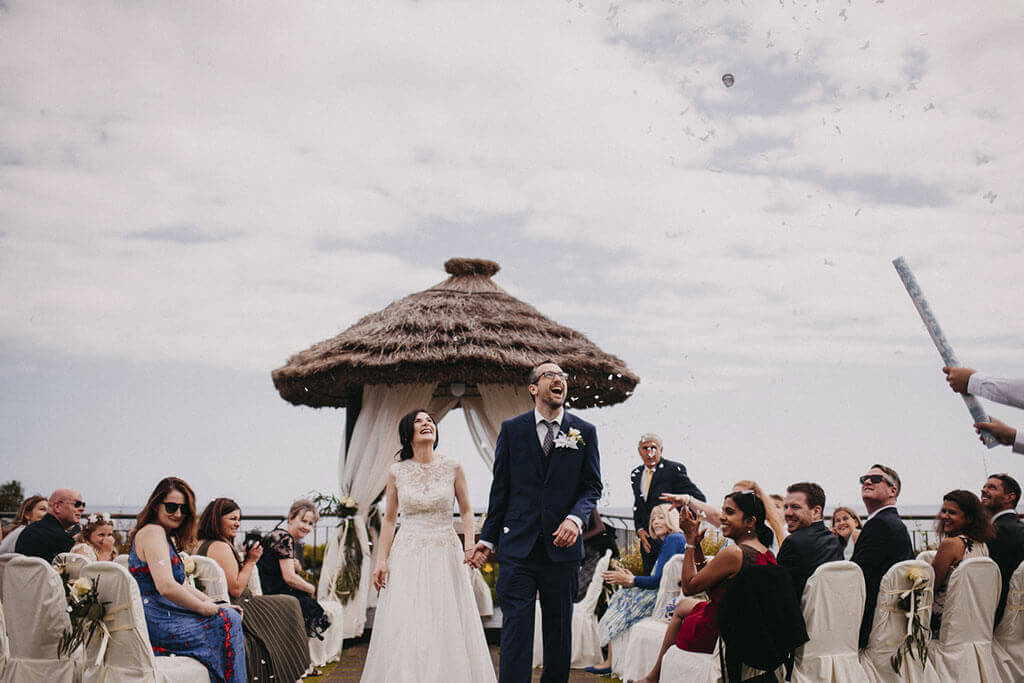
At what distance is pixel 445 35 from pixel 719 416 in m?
11.1

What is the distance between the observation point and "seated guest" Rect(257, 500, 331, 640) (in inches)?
266

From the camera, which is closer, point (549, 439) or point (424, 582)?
point (549, 439)

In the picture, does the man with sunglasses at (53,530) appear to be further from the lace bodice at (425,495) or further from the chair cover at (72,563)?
the lace bodice at (425,495)

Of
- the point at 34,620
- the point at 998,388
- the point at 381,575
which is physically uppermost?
the point at 998,388

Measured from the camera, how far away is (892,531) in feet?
15.6

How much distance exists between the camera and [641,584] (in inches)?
252

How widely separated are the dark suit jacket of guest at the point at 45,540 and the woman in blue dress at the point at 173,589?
1.77 metres

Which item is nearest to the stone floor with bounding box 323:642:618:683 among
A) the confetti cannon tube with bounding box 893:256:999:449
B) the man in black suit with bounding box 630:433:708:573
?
the man in black suit with bounding box 630:433:708:573

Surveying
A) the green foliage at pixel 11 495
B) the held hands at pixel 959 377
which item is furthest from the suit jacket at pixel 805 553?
the green foliage at pixel 11 495

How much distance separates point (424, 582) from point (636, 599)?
1947mm

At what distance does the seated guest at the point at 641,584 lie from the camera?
6305 mm

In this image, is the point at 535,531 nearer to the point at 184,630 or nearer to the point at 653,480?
the point at 184,630

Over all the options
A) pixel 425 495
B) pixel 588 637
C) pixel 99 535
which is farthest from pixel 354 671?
pixel 425 495

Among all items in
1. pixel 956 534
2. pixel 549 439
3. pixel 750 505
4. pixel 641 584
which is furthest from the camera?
pixel 641 584
